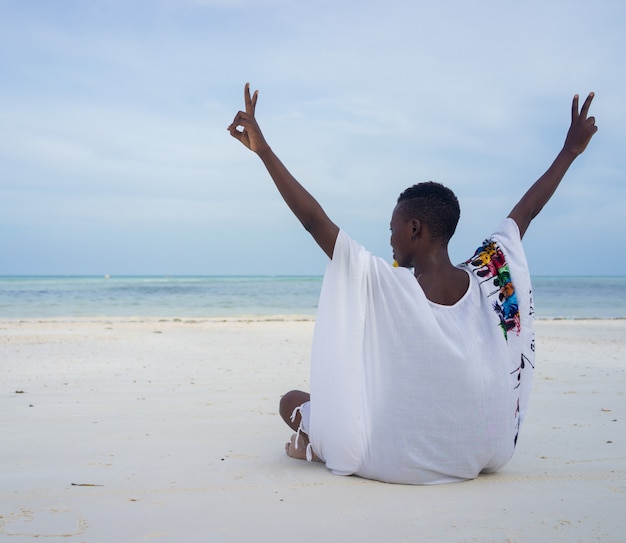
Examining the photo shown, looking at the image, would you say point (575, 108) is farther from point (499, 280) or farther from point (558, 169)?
point (499, 280)

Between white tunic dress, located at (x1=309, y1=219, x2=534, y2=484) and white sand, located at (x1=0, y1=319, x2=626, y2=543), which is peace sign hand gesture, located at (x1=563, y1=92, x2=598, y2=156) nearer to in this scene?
white tunic dress, located at (x1=309, y1=219, x2=534, y2=484)

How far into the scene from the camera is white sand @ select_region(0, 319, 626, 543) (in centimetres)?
257

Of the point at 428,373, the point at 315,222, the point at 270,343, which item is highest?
the point at 315,222

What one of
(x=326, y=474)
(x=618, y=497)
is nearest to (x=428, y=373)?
(x=326, y=474)

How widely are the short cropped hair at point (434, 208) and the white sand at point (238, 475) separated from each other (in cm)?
121

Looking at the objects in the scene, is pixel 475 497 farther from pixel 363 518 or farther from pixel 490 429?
pixel 363 518

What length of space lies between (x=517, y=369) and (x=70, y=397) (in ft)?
14.0

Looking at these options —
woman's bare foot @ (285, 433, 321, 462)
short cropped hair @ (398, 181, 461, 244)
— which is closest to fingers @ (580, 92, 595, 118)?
short cropped hair @ (398, 181, 461, 244)

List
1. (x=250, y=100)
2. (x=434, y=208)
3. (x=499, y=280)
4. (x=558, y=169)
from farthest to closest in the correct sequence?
(x=558, y=169) → (x=499, y=280) → (x=434, y=208) → (x=250, y=100)

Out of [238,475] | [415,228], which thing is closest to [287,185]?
[415,228]

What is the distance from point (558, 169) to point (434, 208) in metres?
0.97

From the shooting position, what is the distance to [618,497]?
300 centimetres

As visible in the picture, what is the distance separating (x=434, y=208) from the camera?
3.11m

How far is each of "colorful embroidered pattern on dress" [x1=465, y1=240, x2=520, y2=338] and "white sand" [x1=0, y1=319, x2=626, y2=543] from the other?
0.79m
